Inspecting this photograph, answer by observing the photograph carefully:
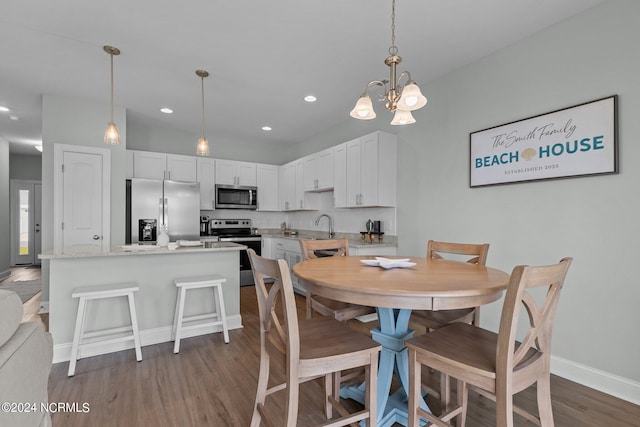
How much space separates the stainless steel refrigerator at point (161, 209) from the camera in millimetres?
4176

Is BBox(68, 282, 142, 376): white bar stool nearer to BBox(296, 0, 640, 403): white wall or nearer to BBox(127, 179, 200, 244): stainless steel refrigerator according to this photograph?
BBox(127, 179, 200, 244): stainless steel refrigerator

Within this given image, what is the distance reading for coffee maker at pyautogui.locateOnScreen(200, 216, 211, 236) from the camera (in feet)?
17.0

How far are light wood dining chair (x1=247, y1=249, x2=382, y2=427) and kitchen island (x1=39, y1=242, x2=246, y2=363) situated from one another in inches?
62.8

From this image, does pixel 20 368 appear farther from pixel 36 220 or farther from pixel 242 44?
pixel 36 220

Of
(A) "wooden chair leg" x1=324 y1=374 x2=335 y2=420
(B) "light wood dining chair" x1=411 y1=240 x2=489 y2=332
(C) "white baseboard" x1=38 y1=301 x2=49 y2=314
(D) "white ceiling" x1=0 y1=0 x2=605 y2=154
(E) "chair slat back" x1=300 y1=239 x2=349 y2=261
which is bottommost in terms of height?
(C) "white baseboard" x1=38 y1=301 x2=49 y2=314

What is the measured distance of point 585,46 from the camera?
216cm

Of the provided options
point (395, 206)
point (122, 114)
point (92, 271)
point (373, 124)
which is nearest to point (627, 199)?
point (395, 206)

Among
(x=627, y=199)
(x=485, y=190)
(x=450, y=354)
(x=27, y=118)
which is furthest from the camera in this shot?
(x=27, y=118)

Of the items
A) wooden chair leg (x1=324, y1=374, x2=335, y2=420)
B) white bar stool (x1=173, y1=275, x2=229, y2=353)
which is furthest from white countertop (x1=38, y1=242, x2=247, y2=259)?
wooden chair leg (x1=324, y1=374, x2=335, y2=420)

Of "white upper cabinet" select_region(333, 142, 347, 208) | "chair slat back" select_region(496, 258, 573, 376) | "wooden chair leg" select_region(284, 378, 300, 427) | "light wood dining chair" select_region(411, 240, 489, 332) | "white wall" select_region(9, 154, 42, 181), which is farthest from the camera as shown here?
"white wall" select_region(9, 154, 42, 181)

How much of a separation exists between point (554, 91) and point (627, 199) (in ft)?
3.11

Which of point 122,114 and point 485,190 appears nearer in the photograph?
point 485,190

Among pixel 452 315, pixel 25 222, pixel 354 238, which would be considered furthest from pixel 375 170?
pixel 25 222

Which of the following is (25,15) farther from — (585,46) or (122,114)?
(585,46)
